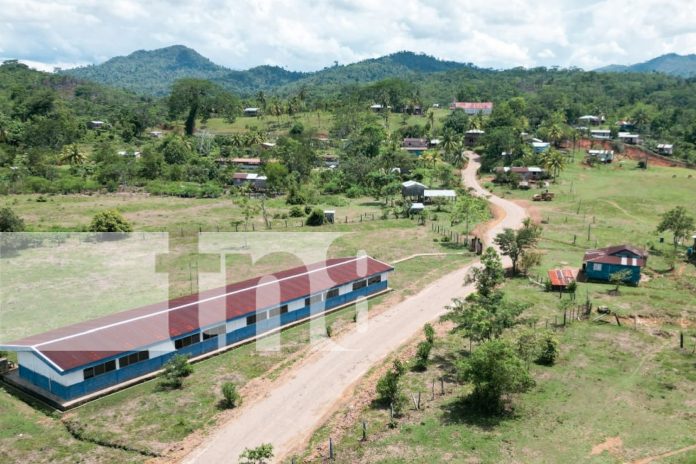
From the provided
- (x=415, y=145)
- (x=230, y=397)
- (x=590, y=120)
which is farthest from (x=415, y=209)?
(x=590, y=120)

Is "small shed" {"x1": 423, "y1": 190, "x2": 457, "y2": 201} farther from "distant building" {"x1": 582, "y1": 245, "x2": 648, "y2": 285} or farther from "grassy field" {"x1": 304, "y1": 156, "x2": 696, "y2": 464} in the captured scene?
"grassy field" {"x1": 304, "y1": 156, "x2": 696, "y2": 464}

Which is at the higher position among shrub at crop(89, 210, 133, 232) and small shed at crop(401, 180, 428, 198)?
small shed at crop(401, 180, 428, 198)

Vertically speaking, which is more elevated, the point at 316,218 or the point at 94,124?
the point at 94,124

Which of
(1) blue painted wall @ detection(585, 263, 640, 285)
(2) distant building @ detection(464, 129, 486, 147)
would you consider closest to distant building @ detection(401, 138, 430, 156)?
(2) distant building @ detection(464, 129, 486, 147)

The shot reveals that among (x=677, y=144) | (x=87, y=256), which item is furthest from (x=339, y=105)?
(x=87, y=256)

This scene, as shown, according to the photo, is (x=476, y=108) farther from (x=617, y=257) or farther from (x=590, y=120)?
(x=617, y=257)
